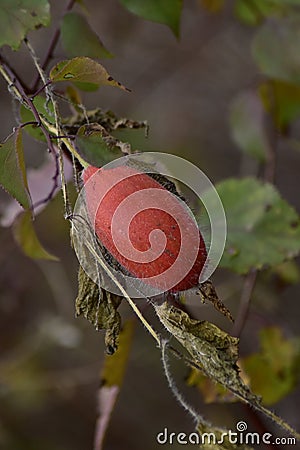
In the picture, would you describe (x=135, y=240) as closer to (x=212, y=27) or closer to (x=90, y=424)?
(x=90, y=424)

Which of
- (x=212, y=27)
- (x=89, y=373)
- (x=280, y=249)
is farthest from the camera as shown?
(x=212, y=27)

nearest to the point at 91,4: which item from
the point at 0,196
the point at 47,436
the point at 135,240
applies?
the point at 0,196

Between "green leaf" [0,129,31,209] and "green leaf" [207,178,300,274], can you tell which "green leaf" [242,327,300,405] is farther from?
"green leaf" [0,129,31,209]

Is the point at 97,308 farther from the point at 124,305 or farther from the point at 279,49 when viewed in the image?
the point at 124,305

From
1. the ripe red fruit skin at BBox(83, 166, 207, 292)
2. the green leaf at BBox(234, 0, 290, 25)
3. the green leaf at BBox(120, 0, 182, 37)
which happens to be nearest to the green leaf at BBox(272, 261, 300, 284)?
the green leaf at BBox(234, 0, 290, 25)

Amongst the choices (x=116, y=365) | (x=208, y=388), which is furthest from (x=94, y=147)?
(x=208, y=388)

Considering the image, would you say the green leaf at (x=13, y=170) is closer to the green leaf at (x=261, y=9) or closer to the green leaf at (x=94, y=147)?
the green leaf at (x=94, y=147)
